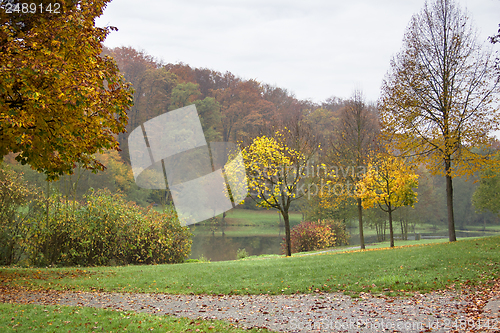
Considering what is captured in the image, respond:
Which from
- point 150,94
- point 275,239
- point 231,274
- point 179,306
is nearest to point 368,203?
point 231,274

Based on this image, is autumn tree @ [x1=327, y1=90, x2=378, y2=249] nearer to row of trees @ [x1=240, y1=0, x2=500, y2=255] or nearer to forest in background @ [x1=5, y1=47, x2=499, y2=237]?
row of trees @ [x1=240, y1=0, x2=500, y2=255]

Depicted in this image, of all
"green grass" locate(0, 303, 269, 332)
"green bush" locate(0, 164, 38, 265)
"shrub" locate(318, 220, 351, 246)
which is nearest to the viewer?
"green grass" locate(0, 303, 269, 332)

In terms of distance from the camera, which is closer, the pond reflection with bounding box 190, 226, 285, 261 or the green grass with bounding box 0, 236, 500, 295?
the green grass with bounding box 0, 236, 500, 295

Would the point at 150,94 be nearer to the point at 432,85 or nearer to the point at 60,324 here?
the point at 432,85

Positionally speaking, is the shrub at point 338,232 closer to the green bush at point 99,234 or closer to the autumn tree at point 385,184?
the autumn tree at point 385,184

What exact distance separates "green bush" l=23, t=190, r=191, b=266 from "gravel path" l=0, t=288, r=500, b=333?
21.0 ft

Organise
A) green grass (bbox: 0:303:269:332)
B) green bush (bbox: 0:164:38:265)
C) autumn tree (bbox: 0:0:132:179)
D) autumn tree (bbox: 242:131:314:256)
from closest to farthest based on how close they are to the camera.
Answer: green grass (bbox: 0:303:269:332), autumn tree (bbox: 0:0:132:179), green bush (bbox: 0:164:38:265), autumn tree (bbox: 242:131:314:256)

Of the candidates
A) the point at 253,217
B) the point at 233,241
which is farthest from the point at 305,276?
the point at 253,217

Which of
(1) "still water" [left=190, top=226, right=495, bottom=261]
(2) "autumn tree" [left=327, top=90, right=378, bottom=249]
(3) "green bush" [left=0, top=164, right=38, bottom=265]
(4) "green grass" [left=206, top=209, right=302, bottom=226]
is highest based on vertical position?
(2) "autumn tree" [left=327, top=90, right=378, bottom=249]

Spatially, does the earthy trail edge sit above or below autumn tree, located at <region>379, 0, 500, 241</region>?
below

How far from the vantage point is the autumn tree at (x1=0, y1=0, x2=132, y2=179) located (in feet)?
20.7

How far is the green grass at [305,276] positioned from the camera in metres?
8.00

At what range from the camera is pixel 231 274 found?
10344mm

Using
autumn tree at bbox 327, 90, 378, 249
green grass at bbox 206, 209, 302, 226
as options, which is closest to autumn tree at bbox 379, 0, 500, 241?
autumn tree at bbox 327, 90, 378, 249
